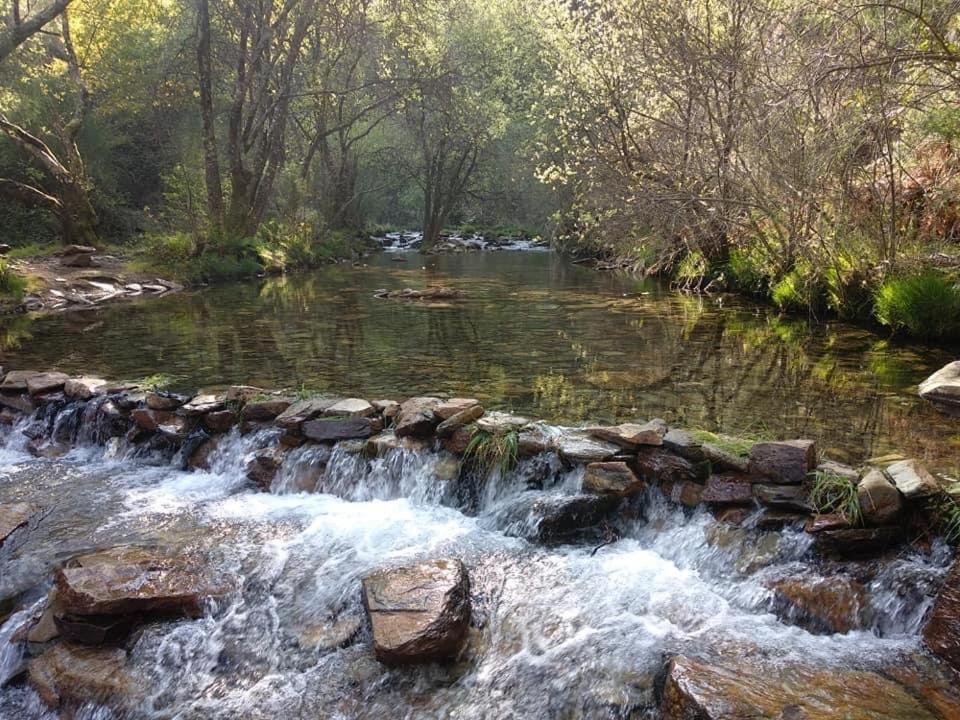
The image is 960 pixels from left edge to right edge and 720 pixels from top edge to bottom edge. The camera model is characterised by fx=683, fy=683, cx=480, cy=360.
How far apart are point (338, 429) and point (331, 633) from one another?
2.49m

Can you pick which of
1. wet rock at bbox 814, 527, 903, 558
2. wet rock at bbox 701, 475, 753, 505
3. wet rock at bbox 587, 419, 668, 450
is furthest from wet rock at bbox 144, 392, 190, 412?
wet rock at bbox 814, 527, 903, 558

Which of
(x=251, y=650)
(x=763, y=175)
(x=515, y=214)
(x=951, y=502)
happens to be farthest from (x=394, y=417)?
(x=515, y=214)

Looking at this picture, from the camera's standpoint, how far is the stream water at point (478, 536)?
3443mm

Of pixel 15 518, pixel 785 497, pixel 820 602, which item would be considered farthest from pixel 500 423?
pixel 15 518

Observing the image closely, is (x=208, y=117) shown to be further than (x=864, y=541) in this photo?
Yes

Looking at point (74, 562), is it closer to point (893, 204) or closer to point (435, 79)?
point (893, 204)

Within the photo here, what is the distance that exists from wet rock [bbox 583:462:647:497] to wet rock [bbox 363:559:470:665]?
4.24 ft

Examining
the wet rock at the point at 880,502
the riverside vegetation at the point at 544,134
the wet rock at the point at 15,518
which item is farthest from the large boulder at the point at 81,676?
the riverside vegetation at the point at 544,134

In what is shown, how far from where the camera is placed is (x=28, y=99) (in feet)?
67.0

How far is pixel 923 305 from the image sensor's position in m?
8.96

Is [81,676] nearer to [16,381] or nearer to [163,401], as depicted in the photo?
[163,401]

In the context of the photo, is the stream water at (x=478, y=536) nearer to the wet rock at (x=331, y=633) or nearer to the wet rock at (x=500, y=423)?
the wet rock at (x=331, y=633)

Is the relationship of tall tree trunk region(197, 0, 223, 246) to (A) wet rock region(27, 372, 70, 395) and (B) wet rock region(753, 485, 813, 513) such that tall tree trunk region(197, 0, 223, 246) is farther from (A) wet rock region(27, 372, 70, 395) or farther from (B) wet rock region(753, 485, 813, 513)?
(B) wet rock region(753, 485, 813, 513)

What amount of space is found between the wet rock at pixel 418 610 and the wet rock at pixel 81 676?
1.28m
